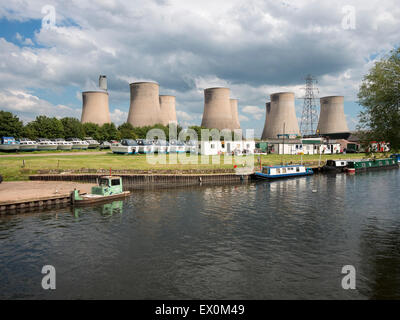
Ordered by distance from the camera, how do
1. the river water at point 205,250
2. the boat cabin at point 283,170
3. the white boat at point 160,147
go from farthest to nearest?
the white boat at point 160,147
the boat cabin at point 283,170
the river water at point 205,250

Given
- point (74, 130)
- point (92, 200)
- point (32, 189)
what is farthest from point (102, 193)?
point (74, 130)

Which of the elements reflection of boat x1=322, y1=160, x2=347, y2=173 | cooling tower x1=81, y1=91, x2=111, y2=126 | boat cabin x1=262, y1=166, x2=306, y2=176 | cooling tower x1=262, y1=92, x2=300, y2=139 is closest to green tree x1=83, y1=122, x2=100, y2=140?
cooling tower x1=81, y1=91, x2=111, y2=126

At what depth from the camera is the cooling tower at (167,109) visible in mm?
95750

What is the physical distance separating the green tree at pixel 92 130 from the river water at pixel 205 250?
59329 millimetres

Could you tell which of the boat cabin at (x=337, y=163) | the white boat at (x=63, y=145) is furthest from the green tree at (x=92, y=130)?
the boat cabin at (x=337, y=163)

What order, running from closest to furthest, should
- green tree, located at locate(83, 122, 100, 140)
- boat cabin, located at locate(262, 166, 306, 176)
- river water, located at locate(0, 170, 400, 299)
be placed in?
river water, located at locate(0, 170, 400, 299), boat cabin, located at locate(262, 166, 306, 176), green tree, located at locate(83, 122, 100, 140)

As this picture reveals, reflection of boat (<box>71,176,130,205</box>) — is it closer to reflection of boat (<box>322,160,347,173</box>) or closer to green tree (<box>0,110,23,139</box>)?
reflection of boat (<box>322,160,347,173</box>)

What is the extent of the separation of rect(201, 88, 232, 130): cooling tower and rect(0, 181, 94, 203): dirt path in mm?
58714

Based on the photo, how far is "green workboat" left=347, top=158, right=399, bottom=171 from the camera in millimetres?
55294

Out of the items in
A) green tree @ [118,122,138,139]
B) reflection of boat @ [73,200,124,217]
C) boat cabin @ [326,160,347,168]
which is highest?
green tree @ [118,122,138,139]

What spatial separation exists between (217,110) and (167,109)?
1975cm

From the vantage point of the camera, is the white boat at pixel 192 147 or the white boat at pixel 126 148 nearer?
the white boat at pixel 126 148

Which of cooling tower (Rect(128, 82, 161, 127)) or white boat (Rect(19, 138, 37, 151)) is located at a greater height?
cooling tower (Rect(128, 82, 161, 127))

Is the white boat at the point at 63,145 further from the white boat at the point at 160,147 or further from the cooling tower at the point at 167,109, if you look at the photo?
the cooling tower at the point at 167,109
